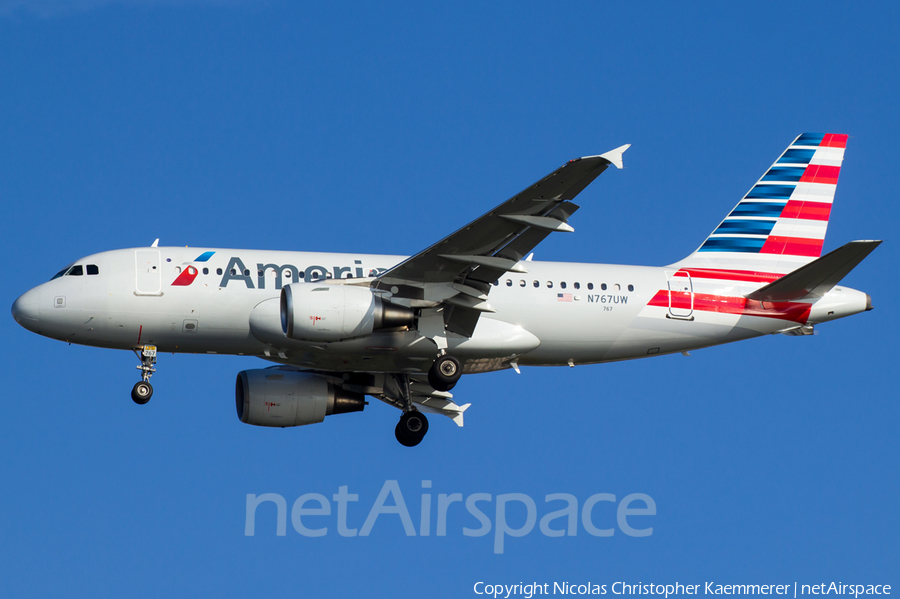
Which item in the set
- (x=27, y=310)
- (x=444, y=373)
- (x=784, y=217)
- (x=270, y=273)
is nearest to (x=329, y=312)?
(x=270, y=273)

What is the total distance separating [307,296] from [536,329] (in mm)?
6689

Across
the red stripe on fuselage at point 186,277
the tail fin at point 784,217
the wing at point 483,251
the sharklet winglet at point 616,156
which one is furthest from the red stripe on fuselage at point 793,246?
the red stripe on fuselage at point 186,277

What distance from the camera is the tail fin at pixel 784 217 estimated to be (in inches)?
1280

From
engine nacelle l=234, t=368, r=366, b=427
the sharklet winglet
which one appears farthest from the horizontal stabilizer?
engine nacelle l=234, t=368, r=366, b=427

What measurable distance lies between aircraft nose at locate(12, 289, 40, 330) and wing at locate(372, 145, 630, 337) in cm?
877

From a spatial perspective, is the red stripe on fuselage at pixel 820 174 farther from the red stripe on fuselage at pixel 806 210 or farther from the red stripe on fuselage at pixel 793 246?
the red stripe on fuselage at pixel 793 246

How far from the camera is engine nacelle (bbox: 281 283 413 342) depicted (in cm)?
2609

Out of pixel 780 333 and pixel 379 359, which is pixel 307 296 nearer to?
pixel 379 359

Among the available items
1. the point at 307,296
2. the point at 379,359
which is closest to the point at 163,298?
the point at 307,296

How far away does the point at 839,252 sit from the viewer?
28.2 meters

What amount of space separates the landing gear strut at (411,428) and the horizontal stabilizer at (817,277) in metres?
10.2

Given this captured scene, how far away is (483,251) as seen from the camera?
2658 centimetres

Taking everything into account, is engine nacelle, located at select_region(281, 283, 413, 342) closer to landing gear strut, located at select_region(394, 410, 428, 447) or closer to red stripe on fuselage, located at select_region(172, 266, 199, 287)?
red stripe on fuselage, located at select_region(172, 266, 199, 287)

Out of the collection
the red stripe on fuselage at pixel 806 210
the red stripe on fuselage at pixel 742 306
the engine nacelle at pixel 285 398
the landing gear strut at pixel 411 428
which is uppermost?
the red stripe on fuselage at pixel 806 210
